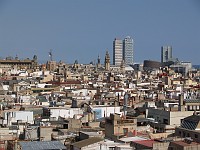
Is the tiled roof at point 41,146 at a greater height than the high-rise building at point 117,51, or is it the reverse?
the high-rise building at point 117,51

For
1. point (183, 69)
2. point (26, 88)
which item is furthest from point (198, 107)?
point (183, 69)

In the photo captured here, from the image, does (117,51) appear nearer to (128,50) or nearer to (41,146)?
(128,50)

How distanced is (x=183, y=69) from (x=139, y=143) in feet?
383

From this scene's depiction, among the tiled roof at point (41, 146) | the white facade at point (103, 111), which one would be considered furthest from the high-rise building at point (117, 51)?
the tiled roof at point (41, 146)

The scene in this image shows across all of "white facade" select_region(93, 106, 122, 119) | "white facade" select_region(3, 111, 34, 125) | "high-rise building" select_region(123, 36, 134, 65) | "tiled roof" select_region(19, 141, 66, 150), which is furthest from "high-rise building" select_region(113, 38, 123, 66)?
"tiled roof" select_region(19, 141, 66, 150)

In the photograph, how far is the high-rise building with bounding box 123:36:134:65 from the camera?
7648 inches

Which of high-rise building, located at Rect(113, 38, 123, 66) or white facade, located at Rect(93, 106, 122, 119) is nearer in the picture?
white facade, located at Rect(93, 106, 122, 119)

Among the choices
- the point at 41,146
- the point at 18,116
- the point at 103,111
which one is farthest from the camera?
the point at 103,111

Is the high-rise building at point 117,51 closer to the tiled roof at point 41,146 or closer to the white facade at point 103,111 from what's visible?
the white facade at point 103,111

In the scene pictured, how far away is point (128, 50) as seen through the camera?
7721 inches

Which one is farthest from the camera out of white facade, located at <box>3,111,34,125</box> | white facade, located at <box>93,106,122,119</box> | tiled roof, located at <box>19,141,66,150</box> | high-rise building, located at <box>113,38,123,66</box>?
high-rise building, located at <box>113,38,123,66</box>

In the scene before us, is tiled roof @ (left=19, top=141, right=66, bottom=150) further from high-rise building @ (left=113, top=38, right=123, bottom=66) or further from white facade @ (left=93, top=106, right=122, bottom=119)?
high-rise building @ (left=113, top=38, right=123, bottom=66)

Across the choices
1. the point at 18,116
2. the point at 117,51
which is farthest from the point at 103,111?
the point at 117,51

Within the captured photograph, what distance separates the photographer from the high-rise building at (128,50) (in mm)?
194250
